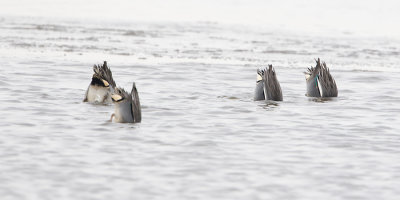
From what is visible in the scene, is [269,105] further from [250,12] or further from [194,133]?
[250,12]

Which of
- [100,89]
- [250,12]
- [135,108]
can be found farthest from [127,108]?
[250,12]

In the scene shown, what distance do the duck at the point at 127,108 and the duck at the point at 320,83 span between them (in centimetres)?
433

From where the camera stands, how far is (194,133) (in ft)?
32.3

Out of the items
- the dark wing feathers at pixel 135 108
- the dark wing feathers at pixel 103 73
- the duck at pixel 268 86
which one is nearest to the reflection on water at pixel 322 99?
the duck at pixel 268 86

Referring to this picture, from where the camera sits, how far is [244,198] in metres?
6.96

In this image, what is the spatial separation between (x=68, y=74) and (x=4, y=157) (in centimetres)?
826

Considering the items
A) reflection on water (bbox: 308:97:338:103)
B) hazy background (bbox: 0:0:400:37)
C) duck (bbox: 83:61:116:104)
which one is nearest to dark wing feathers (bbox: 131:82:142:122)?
duck (bbox: 83:61:116:104)

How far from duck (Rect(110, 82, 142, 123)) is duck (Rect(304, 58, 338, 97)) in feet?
14.2

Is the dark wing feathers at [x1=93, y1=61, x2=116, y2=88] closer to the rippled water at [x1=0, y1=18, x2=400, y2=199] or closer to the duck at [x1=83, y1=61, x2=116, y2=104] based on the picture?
the duck at [x1=83, y1=61, x2=116, y2=104]

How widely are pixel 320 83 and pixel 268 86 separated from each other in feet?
4.14

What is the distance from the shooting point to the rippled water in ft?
24.0

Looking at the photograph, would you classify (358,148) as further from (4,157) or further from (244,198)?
(4,157)

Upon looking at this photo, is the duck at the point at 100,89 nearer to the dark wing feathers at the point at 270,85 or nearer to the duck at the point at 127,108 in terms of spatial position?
the duck at the point at 127,108

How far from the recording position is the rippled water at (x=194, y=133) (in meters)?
7.32
